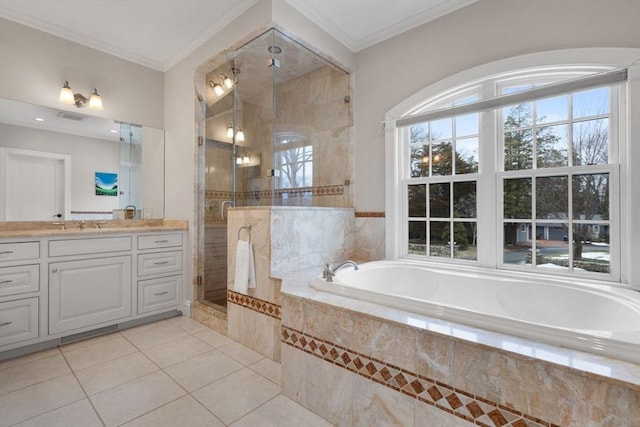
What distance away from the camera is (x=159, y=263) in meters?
2.83

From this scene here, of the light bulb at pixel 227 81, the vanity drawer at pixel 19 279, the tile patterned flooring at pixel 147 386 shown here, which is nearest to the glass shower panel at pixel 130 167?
the vanity drawer at pixel 19 279

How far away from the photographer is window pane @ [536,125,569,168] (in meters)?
1.94

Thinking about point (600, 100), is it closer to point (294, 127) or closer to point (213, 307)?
point (294, 127)

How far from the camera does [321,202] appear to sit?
283cm

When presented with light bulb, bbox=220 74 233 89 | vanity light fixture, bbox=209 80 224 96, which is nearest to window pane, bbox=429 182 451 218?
light bulb, bbox=220 74 233 89

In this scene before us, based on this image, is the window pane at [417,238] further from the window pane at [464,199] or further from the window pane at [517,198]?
the window pane at [517,198]

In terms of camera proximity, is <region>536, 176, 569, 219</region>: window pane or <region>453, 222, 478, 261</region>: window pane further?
<region>453, 222, 478, 261</region>: window pane

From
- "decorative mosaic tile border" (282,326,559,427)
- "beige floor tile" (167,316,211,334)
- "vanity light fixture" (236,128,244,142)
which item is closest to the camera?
"decorative mosaic tile border" (282,326,559,427)

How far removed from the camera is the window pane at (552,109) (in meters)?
1.95

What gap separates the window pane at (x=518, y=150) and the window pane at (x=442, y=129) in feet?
1.35

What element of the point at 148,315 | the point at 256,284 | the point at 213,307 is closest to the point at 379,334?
the point at 256,284

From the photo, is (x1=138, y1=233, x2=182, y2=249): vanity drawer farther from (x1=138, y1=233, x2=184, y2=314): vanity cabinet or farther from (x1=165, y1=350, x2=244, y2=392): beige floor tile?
(x1=165, y1=350, x2=244, y2=392): beige floor tile

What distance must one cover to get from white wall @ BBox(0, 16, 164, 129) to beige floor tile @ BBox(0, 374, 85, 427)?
2.26m

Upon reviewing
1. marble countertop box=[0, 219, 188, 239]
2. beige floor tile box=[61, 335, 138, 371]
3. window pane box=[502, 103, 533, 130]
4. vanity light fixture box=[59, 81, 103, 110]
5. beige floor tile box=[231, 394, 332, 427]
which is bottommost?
beige floor tile box=[231, 394, 332, 427]
